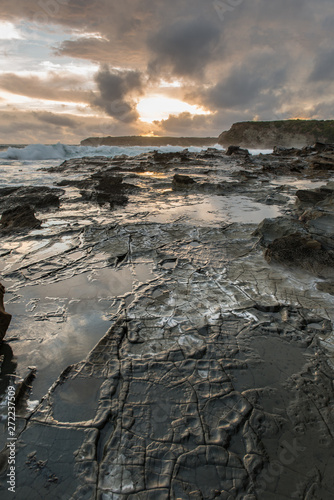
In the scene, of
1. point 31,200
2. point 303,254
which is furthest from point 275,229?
point 31,200

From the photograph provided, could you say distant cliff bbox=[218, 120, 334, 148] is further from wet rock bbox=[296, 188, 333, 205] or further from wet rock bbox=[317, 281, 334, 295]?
wet rock bbox=[317, 281, 334, 295]

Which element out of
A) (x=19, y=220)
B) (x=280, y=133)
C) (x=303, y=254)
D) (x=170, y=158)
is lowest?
(x=19, y=220)

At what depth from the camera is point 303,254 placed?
3789 millimetres

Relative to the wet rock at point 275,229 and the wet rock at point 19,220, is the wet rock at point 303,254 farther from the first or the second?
the wet rock at point 19,220

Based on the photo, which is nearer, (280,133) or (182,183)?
(182,183)

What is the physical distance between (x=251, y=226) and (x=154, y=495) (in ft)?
16.1

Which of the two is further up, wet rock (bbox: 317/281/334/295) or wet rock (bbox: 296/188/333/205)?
wet rock (bbox: 296/188/333/205)

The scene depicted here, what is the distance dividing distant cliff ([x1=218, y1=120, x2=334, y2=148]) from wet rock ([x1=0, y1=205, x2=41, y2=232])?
→ 6356cm

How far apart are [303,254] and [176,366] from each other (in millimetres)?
2711

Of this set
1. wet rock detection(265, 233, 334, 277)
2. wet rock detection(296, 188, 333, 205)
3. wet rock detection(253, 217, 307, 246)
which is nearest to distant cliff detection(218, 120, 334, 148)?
wet rock detection(296, 188, 333, 205)

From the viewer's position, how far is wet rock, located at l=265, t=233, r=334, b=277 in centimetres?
359

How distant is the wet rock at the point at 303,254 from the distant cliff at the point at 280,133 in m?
62.6

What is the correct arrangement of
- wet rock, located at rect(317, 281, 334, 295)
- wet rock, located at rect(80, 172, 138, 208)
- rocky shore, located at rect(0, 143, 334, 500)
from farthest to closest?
wet rock, located at rect(80, 172, 138, 208), wet rock, located at rect(317, 281, 334, 295), rocky shore, located at rect(0, 143, 334, 500)

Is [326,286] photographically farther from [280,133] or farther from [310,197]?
[280,133]
